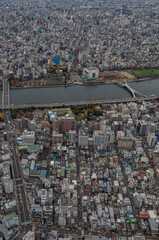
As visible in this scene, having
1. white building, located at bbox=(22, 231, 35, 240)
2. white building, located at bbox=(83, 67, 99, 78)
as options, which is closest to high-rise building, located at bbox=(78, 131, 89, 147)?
white building, located at bbox=(22, 231, 35, 240)

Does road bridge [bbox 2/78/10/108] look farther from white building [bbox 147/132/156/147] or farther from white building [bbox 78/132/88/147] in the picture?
white building [bbox 147/132/156/147]

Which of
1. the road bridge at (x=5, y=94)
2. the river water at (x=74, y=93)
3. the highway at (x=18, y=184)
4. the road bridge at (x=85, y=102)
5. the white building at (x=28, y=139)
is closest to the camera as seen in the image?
the highway at (x=18, y=184)

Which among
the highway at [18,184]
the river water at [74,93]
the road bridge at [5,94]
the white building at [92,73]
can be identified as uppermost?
the white building at [92,73]

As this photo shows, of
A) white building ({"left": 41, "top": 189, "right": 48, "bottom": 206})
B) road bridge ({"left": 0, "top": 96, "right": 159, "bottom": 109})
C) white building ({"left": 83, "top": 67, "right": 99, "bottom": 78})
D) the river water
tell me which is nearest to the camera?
white building ({"left": 41, "top": 189, "right": 48, "bottom": 206})

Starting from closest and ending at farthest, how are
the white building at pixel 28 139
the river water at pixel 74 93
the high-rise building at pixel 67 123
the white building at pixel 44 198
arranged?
the white building at pixel 44 198 → the white building at pixel 28 139 → the high-rise building at pixel 67 123 → the river water at pixel 74 93

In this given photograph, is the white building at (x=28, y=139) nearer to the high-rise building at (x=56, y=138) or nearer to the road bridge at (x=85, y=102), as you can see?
the high-rise building at (x=56, y=138)

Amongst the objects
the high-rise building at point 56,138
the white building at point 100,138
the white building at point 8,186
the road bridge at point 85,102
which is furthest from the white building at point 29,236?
the road bridge at point 85,102

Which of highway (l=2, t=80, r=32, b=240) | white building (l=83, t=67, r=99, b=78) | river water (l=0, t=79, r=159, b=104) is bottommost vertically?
highway (l=2, t=80, r=32, b=240)
